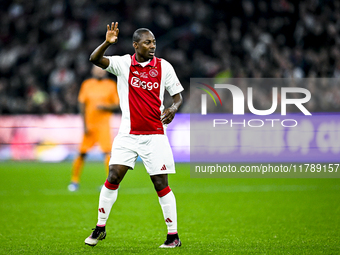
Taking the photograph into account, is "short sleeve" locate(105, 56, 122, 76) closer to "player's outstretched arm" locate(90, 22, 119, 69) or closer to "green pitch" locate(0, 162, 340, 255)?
"player's outstretched arm" locate(90, 22, 119, 69)

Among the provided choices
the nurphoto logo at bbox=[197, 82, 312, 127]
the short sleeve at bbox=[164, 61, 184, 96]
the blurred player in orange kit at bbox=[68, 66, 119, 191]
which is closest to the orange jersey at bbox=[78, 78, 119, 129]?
the blurred player in orange kit at bbox=[68, 66, 119, 191]

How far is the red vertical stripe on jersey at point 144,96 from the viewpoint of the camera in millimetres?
5109

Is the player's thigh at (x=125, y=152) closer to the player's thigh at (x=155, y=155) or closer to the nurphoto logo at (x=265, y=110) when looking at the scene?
the player's thigh at (x=155, y=155)

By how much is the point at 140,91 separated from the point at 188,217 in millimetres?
2623

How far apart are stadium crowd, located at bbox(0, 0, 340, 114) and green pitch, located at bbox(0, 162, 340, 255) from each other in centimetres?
602

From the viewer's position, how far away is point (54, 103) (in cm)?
1794

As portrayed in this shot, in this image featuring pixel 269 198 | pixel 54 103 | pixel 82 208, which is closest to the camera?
pixel 82 208

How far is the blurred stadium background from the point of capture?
16.9 metres

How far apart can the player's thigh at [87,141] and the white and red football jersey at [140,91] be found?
5.24 metres

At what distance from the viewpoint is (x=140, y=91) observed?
16.8 feet

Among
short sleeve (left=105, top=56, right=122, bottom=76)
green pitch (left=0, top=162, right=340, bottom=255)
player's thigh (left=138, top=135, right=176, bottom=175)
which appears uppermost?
short sleeve (left=105, top=56, right=122, bottom=76)

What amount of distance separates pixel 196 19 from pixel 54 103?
6639mm

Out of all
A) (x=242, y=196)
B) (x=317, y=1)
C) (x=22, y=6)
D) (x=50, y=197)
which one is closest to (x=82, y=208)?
(x=50, y=197)

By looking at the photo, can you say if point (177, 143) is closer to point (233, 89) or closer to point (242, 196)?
point (233, 89)
